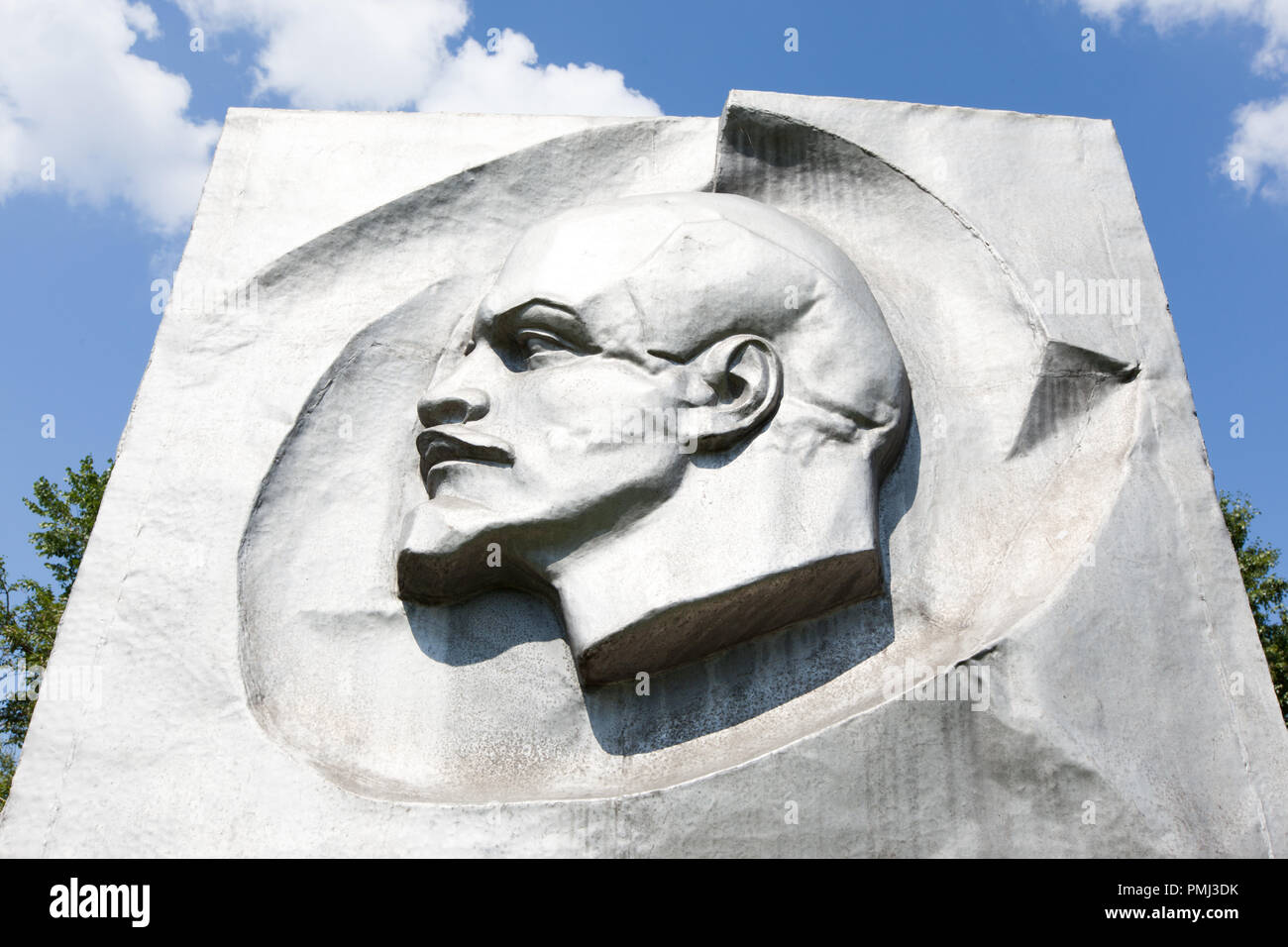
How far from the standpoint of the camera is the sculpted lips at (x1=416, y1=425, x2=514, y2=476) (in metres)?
3.68

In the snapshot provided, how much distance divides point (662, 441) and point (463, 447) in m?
0.65

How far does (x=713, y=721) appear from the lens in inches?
139

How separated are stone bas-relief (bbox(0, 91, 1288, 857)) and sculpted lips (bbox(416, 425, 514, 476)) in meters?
0.01

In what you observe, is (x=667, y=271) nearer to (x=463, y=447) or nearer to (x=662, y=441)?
(x=662, y=441)

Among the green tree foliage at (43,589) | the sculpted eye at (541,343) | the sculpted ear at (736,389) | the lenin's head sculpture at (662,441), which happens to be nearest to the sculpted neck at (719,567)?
the lenin's head sculpture at (662,441)

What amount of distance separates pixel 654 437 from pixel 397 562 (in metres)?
0.93

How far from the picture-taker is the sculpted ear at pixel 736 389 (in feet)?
12.1

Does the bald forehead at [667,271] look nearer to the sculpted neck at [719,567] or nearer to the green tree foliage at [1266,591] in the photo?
the sculpted neck at [719,567]

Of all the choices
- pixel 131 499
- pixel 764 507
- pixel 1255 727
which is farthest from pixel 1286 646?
pixel 131 499

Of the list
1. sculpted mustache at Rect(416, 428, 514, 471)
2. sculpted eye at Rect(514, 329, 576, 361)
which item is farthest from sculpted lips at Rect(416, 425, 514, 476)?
sculpted eye at Rect(514, 329, 576, 361)

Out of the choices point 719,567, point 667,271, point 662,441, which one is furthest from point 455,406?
point 719,567
